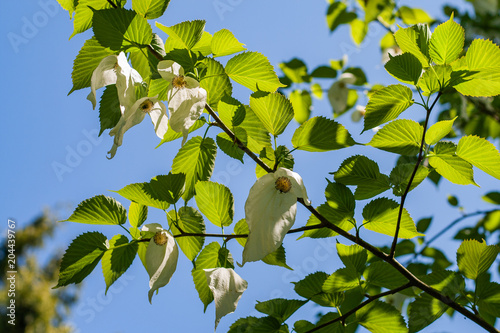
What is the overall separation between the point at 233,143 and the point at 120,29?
0.20 metres

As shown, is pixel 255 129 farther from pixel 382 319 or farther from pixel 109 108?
pixel 382 319

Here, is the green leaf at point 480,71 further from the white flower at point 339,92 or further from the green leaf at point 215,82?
the white flower at point 339,92

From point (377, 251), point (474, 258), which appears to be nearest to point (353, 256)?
point (377, 251)

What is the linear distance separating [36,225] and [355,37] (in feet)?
40.9

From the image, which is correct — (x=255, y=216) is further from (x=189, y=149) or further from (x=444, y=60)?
(x=444, y=60)

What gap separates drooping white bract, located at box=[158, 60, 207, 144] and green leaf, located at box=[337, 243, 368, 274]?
0.27 metres

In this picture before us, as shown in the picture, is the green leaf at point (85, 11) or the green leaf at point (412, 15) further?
the green leaf at point (412, 15)

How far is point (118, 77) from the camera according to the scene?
0.44m

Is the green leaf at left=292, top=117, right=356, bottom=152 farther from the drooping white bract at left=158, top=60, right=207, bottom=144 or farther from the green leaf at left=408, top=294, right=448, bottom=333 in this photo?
the green leaf at left=408, top=294, right=448, bottom=333

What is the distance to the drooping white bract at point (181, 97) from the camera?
443 millimetres

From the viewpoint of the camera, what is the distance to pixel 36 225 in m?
11.6

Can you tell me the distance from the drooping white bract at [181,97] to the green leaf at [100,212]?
182mm

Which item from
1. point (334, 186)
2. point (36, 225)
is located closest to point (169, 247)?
point (334, 186)

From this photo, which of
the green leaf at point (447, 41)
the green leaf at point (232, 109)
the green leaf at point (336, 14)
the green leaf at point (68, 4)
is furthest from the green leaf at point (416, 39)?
the green leaf at point (336, 14)
